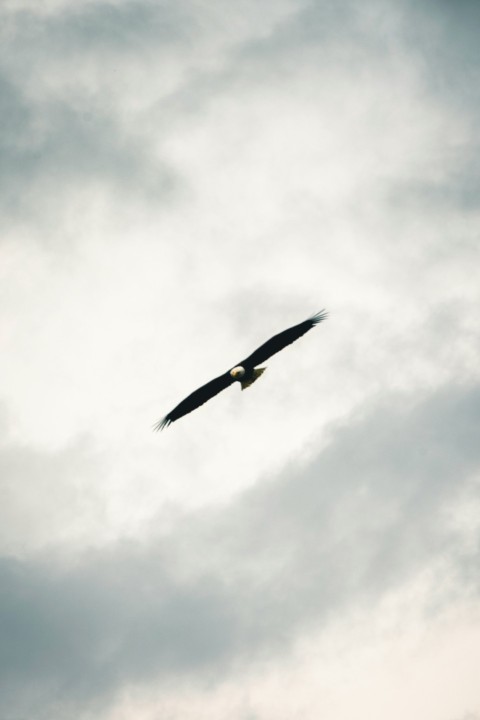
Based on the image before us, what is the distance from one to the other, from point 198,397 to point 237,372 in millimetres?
2495

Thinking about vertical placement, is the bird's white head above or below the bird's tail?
above

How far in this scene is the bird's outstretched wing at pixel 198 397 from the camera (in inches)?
1394

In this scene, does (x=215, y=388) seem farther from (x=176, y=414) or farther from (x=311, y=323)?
(x=311, y=323)

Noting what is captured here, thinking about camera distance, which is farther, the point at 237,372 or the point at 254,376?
the point at 254,376

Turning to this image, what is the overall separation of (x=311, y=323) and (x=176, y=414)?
23.9 ft

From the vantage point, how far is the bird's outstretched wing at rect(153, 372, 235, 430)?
1394 inches

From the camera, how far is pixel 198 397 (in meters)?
36.0

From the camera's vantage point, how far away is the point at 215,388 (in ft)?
117

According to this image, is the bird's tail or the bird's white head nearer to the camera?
the bird's white head

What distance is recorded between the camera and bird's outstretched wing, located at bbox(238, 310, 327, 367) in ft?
111

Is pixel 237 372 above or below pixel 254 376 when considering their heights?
above

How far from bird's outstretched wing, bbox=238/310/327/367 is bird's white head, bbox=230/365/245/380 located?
210mm

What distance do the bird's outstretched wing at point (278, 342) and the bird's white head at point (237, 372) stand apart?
0.21m

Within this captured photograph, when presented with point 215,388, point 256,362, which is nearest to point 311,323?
point 256,362
